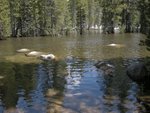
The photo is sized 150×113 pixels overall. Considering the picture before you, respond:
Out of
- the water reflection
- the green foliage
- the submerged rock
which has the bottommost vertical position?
the water reflection

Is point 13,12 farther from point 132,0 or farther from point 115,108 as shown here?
point 115,108

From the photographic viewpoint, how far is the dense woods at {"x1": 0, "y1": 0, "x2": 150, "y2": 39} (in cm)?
9162

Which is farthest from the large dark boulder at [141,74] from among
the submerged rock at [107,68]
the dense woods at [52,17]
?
the dense woods at [52,17]

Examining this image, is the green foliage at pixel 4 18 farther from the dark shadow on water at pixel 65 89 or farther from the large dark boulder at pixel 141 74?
the large dark boulder at pixel 141 74

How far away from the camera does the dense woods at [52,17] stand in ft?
301

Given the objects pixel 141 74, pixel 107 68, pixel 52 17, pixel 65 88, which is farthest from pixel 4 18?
pixel 141 74

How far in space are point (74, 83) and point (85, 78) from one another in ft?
7.54

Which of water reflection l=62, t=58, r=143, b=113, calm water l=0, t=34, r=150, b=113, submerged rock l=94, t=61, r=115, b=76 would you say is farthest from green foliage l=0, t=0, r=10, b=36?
water reflection l=62, t=58, r=143, b=113

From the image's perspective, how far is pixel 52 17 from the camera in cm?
9950

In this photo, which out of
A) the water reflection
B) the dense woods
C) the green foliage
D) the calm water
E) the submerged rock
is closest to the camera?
the water reflection

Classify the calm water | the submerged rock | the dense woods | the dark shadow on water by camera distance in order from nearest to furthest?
the calm water
the dark shadow on water
the submerged rock
the dense woods

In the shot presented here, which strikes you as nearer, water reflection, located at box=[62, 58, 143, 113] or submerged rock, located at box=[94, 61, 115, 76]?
water reflection, located at box=[62, 58, 143, 113]

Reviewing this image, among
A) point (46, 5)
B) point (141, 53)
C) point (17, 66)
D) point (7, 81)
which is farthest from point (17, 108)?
point (46, 5)

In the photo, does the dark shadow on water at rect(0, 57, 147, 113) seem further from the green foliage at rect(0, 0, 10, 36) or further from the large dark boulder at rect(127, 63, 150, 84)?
the green foliage at rect(0, 0, 10, 36)
